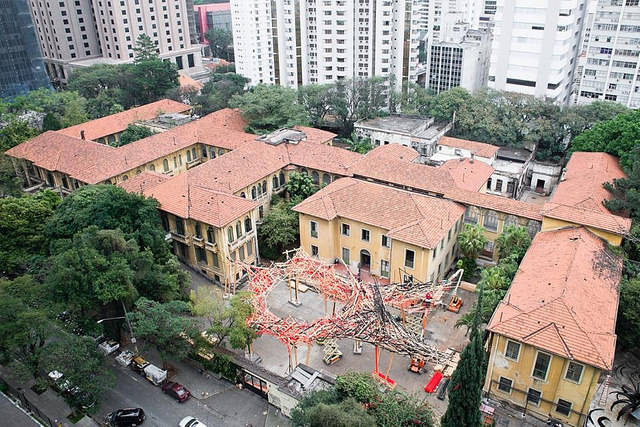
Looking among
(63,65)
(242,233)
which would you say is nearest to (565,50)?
(242,233)

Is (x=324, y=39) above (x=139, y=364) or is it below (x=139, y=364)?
above

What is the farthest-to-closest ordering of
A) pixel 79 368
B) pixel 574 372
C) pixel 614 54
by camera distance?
1. pixel 614 54
2. pixel 79 368
3. pixel 574 372

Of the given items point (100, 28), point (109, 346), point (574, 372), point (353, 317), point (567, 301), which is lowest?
point (109, 346)

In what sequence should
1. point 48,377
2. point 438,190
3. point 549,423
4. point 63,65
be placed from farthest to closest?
1. point 63,65
2. point 438,190
3. point 48,377
4. point 549,423

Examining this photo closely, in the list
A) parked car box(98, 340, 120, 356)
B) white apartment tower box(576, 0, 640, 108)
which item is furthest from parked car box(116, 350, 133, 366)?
white apartment tower box(576, 0, 640, 108)

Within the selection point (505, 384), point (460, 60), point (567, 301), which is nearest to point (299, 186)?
point (505, 384)

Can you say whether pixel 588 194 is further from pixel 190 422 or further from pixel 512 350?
pixel 190 422

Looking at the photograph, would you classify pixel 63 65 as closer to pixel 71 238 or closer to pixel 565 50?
pixel 71 238
